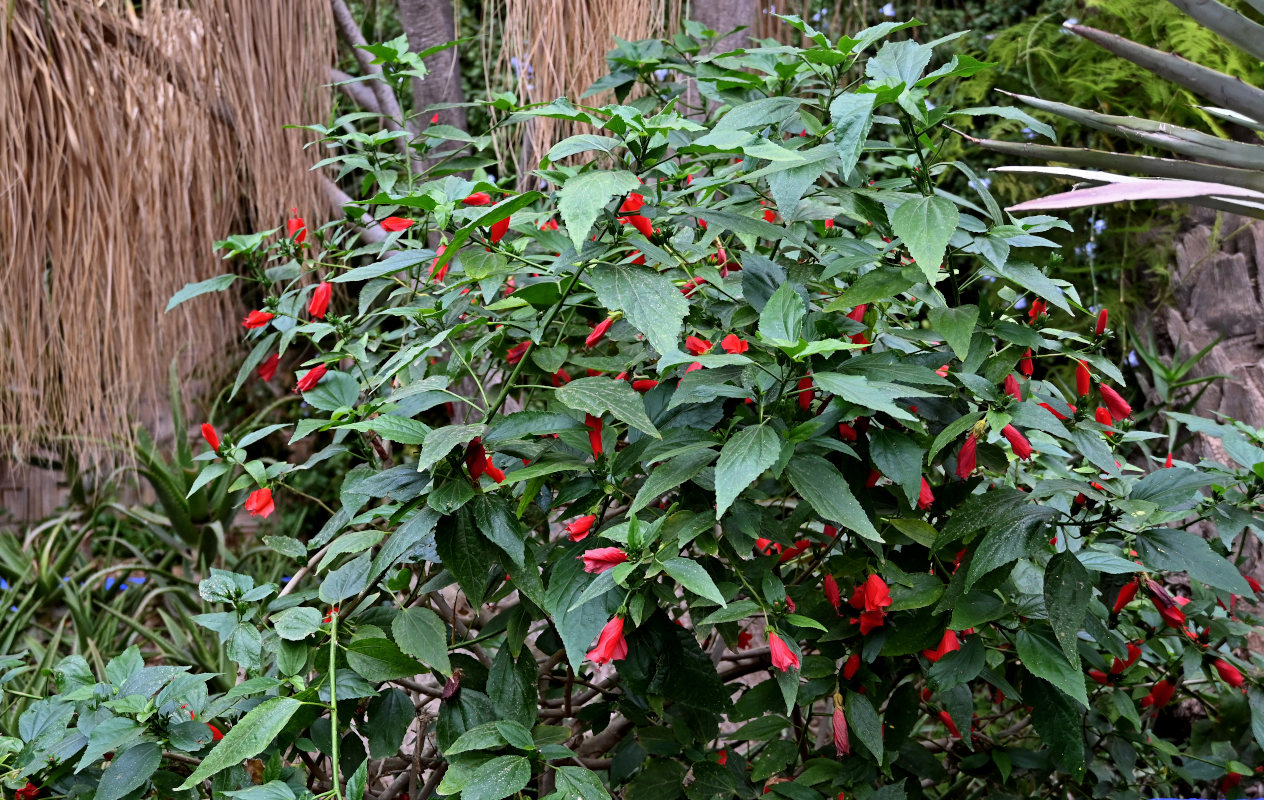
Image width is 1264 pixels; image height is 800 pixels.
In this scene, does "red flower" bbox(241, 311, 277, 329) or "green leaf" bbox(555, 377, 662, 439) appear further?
"red flower" bbox(241, 311, 277, 329)

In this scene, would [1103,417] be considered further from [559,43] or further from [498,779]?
[559,43]

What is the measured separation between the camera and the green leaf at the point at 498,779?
89 cm

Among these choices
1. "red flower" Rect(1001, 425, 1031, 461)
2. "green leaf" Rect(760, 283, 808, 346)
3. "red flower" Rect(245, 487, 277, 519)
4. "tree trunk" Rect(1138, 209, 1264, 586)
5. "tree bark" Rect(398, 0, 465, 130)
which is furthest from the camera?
"tree trunk" Rect(1138, 209, 1264, 586)

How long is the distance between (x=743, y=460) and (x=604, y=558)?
16 centimetres

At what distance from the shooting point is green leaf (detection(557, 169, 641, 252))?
2.65ft

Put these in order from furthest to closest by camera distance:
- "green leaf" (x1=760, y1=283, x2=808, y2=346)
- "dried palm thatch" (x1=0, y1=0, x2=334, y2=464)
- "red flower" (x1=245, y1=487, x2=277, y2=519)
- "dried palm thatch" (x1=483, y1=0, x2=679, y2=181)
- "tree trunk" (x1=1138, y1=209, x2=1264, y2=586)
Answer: "tree trunk" (x1=1138, y1=209, x2=1264, y2=586) < "dried palm thatch" (x1=0, y1=0, x2=334, y2=464) < "dried palm thatch" (x1=483, y1=0, x2=679, y2=181) < "red flower" (x1=245, y1=487, x2=277, y2=519) < "green leaf" (x1=760, y1=283, x2=808, y2=346)

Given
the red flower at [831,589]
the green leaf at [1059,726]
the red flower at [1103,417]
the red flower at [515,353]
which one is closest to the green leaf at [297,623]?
the red flower at [515,353]

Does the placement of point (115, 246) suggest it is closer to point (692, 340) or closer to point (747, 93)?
point (747, 93)

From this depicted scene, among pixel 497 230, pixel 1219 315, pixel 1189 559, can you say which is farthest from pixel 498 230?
pixel 1219 315

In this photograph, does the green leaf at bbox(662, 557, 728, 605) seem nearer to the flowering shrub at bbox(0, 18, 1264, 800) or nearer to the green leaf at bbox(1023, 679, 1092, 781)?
the flowering shrub at bbox(0, 18, 1264, 800)

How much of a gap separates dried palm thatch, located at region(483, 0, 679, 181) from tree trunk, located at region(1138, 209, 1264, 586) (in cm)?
174

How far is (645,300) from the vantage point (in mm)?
891

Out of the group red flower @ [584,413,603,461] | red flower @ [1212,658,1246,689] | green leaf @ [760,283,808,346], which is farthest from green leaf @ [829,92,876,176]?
red flower @ [1212,658,1246,689]

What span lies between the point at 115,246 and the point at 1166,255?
277 cm
